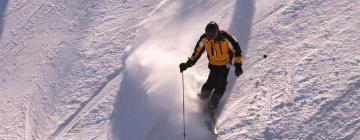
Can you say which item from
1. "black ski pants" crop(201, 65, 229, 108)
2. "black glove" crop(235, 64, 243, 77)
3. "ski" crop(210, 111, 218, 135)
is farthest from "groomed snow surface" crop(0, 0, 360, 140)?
"black glove" crop(235, 64, 243, 77)

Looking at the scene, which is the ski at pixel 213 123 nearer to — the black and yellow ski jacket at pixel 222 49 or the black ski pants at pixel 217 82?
the black ski pants at pixel 217 82

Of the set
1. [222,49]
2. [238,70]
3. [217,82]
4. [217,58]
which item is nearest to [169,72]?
[217,82]

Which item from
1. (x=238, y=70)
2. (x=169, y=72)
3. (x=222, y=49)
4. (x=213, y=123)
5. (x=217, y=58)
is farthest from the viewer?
(x=169, y=72)

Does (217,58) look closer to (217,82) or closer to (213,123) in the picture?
(217,82)

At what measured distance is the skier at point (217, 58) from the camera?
25.1 ft

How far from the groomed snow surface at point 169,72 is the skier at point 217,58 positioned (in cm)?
38

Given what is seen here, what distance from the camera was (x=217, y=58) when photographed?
7.88m

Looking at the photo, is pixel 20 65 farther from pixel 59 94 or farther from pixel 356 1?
pixel 356 1

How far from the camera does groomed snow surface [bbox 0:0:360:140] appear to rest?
793cm

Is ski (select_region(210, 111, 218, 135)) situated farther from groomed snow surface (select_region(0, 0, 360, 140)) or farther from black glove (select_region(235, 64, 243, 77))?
black glove (select_region(235, 64, 243, 77))

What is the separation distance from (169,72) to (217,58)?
1745 millimetres

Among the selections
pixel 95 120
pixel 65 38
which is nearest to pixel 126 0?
pixel 65 38

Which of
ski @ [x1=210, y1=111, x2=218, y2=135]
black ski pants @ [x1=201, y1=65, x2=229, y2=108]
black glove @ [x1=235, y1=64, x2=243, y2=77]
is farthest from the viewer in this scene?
black ski pants @ [x1=201, y1=65, x2=229, y2=108]

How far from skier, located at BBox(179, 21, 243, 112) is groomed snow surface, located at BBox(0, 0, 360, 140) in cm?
38
